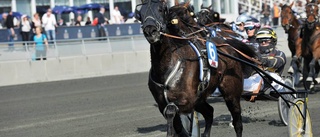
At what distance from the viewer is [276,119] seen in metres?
10.3

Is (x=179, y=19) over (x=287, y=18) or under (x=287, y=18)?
over

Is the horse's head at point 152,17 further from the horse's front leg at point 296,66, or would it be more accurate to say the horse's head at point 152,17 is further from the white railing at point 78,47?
the white railing at point 78,47

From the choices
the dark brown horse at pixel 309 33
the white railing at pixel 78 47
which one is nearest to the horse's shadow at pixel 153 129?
the dark brown horse at pixel 309 33

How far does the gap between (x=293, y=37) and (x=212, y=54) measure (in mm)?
9205

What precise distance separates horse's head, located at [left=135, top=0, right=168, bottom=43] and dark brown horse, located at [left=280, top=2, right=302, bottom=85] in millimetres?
8727

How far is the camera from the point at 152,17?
21.2 feet

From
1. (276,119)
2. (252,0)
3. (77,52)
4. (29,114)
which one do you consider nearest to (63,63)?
(77,52)

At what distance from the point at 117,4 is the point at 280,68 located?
21.4 meters

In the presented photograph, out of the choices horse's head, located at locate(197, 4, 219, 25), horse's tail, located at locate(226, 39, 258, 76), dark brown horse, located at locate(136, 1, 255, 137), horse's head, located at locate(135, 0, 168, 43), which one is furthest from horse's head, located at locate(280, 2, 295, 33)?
horse's head, located at locate(135, 0, 168, 43)

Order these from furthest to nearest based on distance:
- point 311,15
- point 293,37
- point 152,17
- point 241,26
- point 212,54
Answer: point 293,37 < point 311,15 < point 241,26 < point 212,54 < point 152,17

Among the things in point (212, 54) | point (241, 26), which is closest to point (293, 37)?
point (241, 26)

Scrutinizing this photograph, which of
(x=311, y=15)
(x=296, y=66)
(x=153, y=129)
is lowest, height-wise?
(x=153, y=129)

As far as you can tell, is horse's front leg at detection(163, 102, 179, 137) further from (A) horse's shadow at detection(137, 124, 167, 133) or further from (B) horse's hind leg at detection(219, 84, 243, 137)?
(A) horse's shadow at detection(137, 124, 167, 133)

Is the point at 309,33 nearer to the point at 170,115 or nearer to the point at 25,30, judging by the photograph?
the point at 170,115
